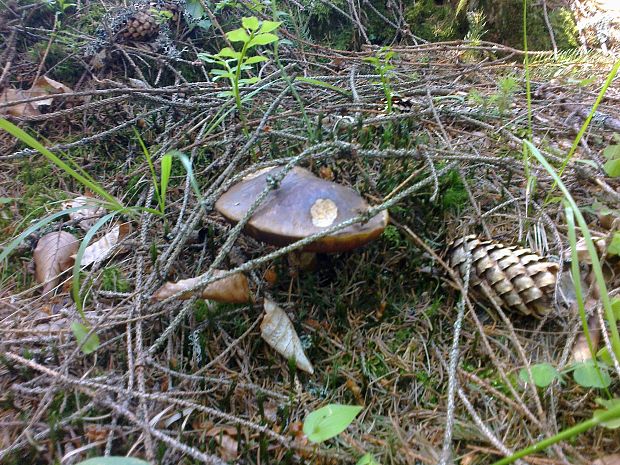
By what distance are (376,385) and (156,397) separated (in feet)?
2.10

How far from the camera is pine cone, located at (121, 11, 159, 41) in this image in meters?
2.67

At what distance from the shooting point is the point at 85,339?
50.7 inches

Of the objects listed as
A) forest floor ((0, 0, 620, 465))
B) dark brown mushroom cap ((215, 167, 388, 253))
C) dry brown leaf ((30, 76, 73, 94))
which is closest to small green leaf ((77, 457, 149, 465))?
forest floor ((0, 0, 620, 465))

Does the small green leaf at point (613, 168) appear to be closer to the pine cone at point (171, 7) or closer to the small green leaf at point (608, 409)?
the small green leaf at point (608, 409)

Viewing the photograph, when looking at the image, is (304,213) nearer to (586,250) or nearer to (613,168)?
(586,250)

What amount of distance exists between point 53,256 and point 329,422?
4.36 feet

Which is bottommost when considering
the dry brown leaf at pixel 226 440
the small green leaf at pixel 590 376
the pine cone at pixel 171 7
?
the dry brown leaf at pixel 226 440

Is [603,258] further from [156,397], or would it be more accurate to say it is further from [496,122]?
[156,397]

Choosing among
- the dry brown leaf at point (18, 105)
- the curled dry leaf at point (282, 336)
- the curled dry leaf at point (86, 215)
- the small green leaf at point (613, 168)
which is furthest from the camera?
the dry brown leaf at point (18, 105)

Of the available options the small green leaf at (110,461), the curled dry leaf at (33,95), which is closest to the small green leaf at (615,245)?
the small green leaf at (110,461)

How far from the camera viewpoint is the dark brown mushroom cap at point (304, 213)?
53.1 inches

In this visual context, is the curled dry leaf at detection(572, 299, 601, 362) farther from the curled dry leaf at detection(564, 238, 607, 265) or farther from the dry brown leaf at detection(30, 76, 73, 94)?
the dry brown leaf at detection(30, 76, 73, 94)

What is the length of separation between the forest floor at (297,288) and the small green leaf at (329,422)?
0.16 m

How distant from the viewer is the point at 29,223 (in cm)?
189
